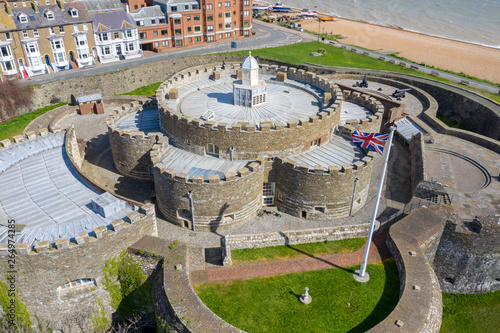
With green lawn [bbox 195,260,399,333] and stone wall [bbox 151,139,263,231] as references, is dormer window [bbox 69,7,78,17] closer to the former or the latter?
stone wall [bbox 151,139,263,231]

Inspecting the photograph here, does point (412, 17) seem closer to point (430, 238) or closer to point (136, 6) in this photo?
point (136, 6)

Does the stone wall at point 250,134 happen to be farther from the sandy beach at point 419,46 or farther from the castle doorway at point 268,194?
the sandy beach at point 419,46

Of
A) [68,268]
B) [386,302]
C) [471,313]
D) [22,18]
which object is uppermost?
[22,18]

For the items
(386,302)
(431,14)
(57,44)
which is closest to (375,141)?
(386,302)

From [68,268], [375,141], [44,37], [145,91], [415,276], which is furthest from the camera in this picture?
[145,91]

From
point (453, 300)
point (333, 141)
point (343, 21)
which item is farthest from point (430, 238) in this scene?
point (343, 21)

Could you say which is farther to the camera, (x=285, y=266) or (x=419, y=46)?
(x=419, y=46)

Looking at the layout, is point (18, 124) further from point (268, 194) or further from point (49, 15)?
point (268, 194)
